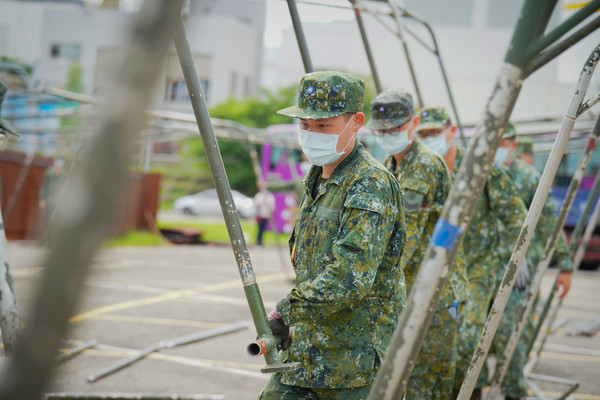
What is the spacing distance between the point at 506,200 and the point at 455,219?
333 cm

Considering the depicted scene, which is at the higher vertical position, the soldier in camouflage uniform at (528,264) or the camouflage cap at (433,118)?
the camouflage cap at (433,118)

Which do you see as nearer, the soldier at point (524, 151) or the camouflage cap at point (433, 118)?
the camouflage cap at point (433, 118)

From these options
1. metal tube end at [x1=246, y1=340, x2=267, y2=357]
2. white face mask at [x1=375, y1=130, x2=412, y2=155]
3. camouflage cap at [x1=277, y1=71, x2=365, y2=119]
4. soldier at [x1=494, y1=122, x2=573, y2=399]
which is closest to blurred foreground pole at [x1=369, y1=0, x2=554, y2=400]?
metal tube end at [x1=246, y1=340, x2=267, y2=357]

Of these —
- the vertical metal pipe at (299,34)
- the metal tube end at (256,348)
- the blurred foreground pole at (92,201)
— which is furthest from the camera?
the vertical metal pipe at (299,34)

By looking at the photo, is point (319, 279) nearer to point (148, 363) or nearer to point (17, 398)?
point (17, 398)

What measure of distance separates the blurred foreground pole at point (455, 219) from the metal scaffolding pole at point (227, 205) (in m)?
0.70

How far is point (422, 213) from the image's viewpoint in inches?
146

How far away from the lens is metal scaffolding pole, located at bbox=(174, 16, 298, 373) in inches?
84.7

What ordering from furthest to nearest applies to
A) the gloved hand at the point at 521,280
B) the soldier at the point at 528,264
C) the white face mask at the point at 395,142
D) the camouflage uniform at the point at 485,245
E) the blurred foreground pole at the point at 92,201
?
the gloved hand at the point at 521,280 < the soldier at the point at 528,264 < the camouflage uniform at the point at 485,245 < the white face mask at the point at 395,142 < the blurred foreground pole at the point at 92,201

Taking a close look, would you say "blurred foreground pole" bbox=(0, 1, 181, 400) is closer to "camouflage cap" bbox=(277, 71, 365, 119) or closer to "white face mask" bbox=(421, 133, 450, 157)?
"camouflage cap" bbox=(277, 71, 365, 119)

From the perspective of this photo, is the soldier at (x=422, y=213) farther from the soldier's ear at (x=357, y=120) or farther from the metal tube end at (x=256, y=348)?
the metal tube end at (x=256, y=348)

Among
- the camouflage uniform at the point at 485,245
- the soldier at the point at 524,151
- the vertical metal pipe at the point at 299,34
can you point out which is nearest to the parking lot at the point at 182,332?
the camouflage uniform at the point at 485,245

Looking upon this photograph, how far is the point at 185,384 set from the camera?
5055 millimetres

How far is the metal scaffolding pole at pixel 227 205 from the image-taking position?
2150 millimetres
